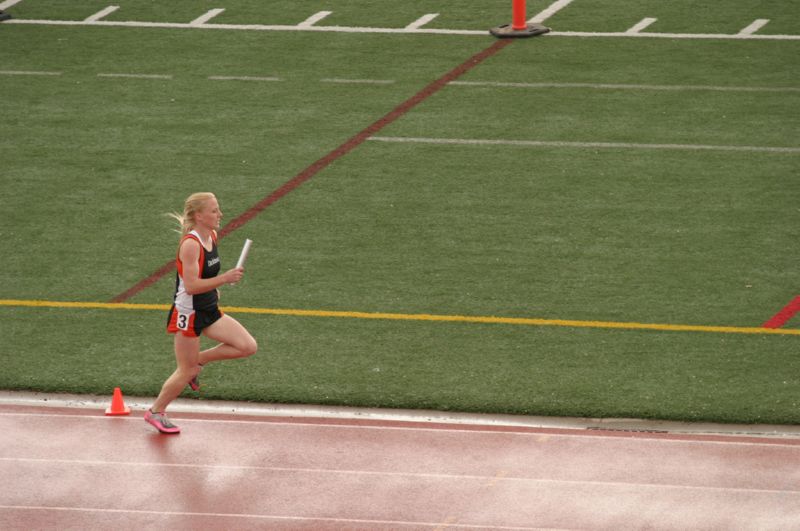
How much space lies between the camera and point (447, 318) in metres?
12.7

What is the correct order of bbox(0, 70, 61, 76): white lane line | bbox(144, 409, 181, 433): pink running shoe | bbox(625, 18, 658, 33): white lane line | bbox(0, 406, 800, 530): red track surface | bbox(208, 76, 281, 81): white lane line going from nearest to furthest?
bbox(0, 406, 800, 530): red track surface
bbox(144, 409, 181, 433): pink running shoe
bbox(208, 76, 281, 81): white lane line
bbox(0, 70, 61, 76): white lane line
bbox(625, 18, 658, 33): white lane line

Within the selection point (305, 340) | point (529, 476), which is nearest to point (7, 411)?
point (305, 340)

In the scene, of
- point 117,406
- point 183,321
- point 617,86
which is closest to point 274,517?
point 183,321

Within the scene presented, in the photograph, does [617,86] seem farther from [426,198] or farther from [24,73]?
[24,73]

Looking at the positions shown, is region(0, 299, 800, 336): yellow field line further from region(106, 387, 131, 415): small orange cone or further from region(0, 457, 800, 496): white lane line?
region(0, 457, 800, 496): white lane line

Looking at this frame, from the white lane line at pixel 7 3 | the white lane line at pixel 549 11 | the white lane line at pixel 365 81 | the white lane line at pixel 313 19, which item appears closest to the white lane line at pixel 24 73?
the white lane line at pixel 7 3

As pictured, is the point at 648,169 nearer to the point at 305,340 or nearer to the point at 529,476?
the point at 305,340

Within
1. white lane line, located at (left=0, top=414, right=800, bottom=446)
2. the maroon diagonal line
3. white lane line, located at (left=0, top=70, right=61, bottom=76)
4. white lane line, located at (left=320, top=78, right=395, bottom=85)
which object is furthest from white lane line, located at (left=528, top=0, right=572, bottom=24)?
white lane line, located at (left=0, top=414, right=800, bottom=446)

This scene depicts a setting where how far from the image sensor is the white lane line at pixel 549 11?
71.4 feet

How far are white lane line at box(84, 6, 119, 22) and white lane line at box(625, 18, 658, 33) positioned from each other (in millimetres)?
7744

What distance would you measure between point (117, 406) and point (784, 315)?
217 inches

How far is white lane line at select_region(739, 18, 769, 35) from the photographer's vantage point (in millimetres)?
20766

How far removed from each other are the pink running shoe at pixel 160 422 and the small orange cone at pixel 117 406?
428 mm

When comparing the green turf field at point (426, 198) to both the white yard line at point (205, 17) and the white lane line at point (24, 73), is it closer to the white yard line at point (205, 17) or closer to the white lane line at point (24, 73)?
the white lane line at point (24, 73)
